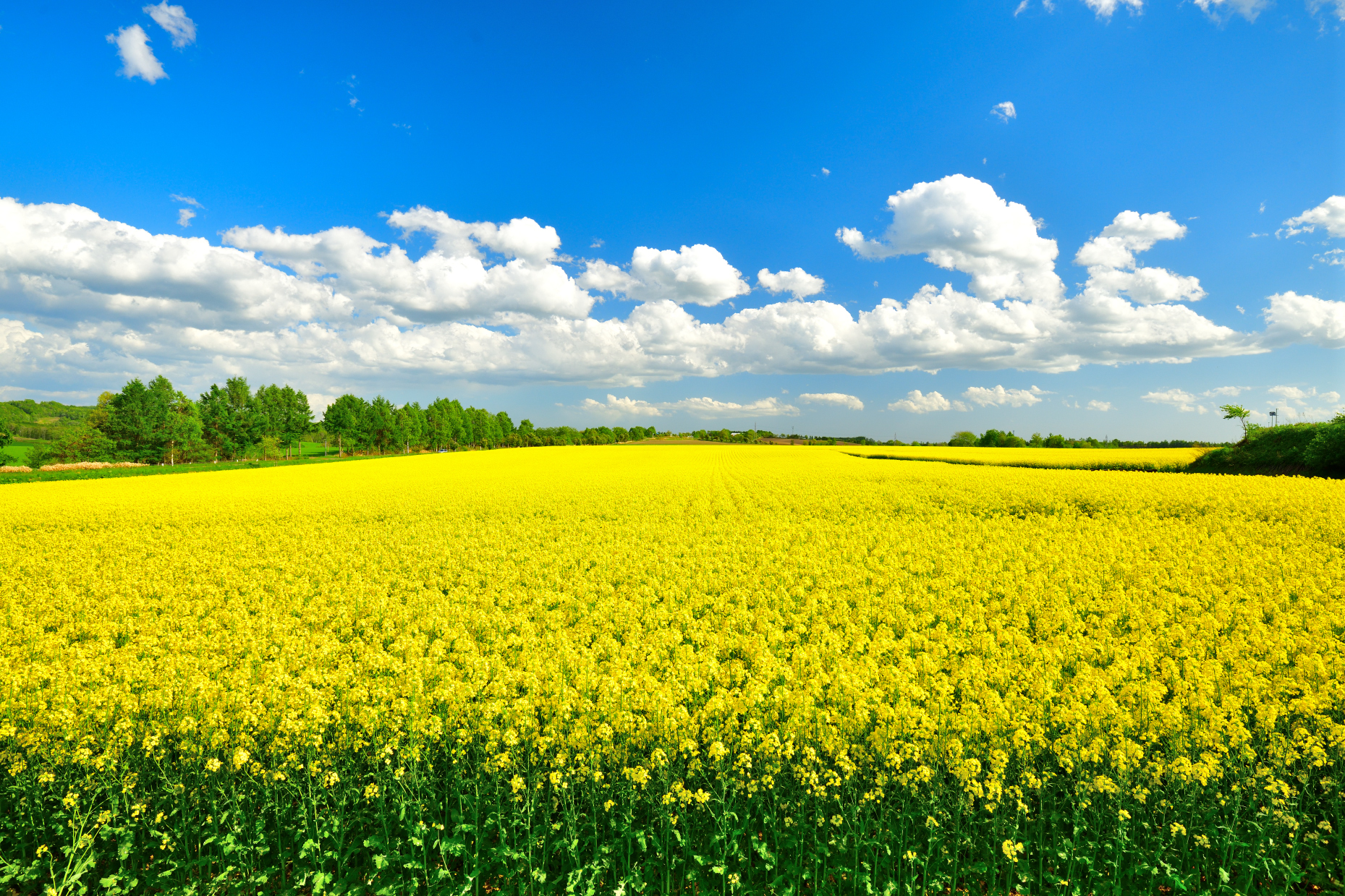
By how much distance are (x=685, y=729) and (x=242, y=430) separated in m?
113

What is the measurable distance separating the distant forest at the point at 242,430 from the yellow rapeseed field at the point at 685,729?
88261 mm

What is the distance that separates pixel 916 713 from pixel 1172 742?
2.83 meters

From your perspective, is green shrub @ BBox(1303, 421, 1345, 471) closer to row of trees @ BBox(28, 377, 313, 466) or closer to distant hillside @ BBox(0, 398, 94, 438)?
row of trees @ BBox(28, 377, 313, 466)

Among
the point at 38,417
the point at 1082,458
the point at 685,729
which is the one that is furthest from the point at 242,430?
the point at 38,417

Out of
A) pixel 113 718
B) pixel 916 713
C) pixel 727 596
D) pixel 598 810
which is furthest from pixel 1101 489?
pixel 113 718

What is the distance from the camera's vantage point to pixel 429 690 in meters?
7.60

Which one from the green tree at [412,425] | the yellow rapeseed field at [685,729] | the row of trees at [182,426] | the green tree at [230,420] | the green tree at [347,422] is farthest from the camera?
the green tree at [412,425]

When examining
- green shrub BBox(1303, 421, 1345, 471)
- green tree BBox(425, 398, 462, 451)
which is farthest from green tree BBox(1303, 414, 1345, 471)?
green tree BBox(425, 398, 462, 451)

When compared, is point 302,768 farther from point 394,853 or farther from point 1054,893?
point 1054,893

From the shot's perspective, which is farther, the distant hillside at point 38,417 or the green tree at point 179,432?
the distant hillside at point 38,417

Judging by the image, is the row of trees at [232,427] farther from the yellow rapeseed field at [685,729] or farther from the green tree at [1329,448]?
the green tree at [1329,448]

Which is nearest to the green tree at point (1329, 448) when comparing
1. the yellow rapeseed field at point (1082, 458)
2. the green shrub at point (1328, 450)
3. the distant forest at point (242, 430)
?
the green shrub at point (1328, 450)

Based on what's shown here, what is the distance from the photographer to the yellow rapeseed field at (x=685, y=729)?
5.21 metres

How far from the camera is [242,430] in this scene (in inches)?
3526
